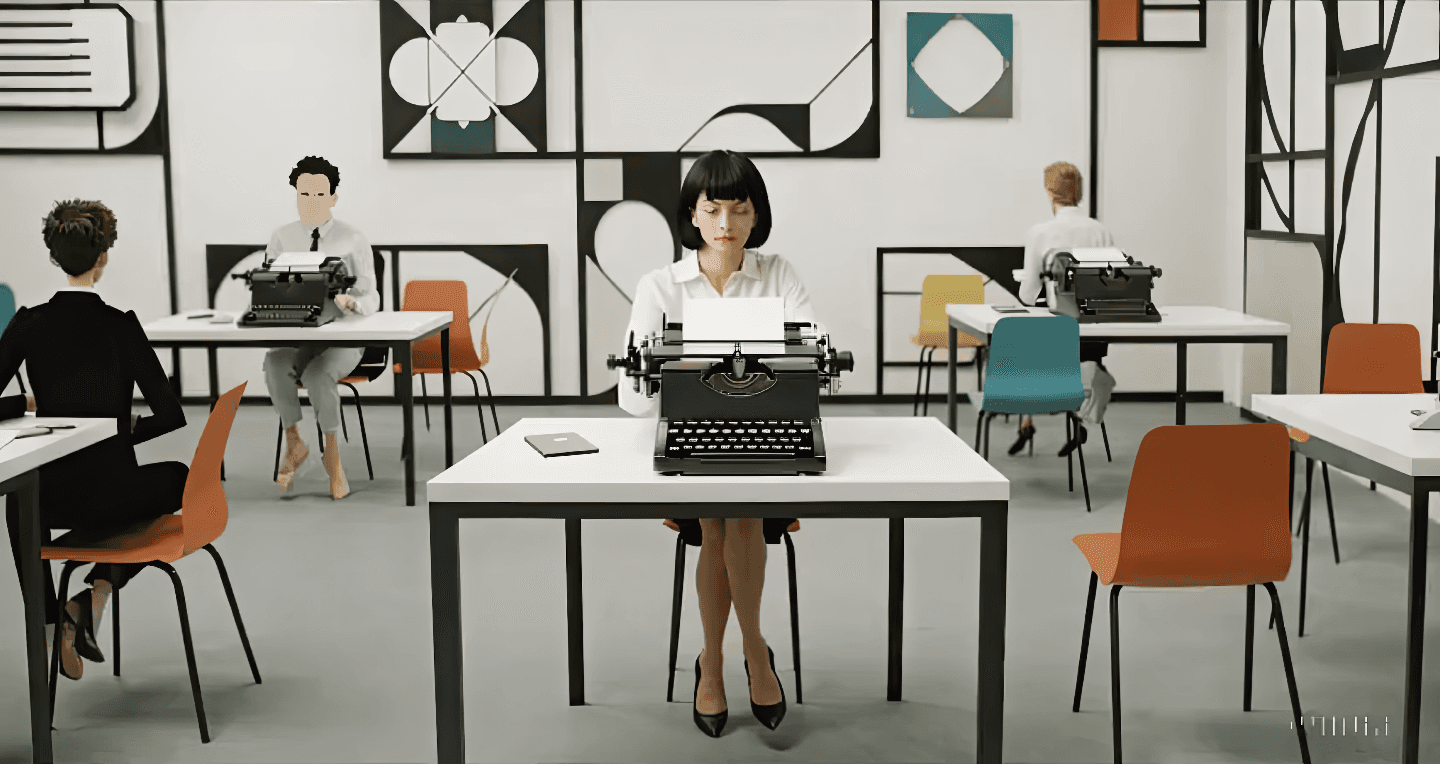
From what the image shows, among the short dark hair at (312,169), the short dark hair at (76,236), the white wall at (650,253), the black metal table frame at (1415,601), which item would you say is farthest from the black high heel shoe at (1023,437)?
the short dark hair at (76,236)

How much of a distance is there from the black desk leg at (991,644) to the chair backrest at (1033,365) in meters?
3.04

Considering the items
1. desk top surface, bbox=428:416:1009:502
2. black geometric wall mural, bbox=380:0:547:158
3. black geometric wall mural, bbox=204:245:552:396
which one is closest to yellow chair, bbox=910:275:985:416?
black geometric wall mural, bbox=204:245:552:396

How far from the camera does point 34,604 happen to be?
2.72 m

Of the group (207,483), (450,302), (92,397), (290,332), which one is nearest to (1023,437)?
(450,302)

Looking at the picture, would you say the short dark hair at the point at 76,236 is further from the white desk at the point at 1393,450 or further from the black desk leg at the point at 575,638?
the white desk at the point at 1393,450

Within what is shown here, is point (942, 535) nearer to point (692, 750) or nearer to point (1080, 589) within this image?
point (1080, 589)

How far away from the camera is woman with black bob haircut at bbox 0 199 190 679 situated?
10.5 ft

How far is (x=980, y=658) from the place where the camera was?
248cm

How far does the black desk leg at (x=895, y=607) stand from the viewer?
3.18 meters

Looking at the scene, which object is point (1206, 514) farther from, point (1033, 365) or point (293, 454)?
point (293, 454)

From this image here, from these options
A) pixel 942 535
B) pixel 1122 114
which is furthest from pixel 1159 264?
pixel 942 535

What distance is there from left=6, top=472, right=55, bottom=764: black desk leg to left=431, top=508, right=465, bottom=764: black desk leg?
908 mm

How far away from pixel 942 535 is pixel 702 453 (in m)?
2.63

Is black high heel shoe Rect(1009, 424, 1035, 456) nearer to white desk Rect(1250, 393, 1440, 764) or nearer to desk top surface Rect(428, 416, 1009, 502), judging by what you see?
white desk Rect(1250, 393, 1440, 764)
